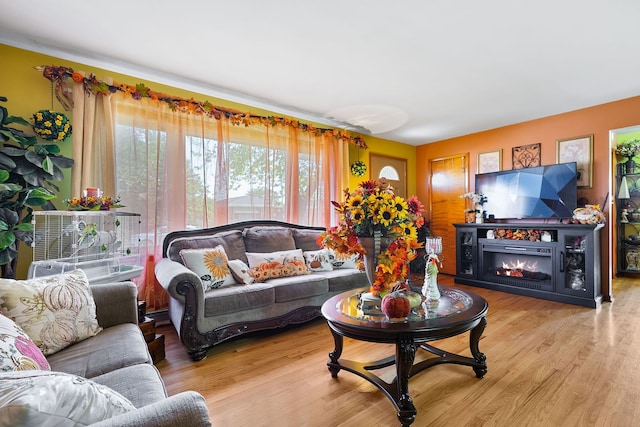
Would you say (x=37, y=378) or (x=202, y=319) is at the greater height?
(x=37, y=378)

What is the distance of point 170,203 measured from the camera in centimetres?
319

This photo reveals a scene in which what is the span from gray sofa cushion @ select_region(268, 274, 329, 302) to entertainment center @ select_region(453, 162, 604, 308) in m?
2.81

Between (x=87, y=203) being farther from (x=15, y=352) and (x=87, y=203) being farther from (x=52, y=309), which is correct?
(x=15, y=352)

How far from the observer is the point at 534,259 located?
415cm

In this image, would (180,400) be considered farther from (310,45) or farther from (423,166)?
(423,166)

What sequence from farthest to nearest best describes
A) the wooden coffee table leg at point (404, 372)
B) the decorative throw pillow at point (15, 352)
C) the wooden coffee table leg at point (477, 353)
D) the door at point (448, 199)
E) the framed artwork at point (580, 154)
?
the door at point (448, 199) → the framed artwork at point (580, 154) → the wooden coffee table leg at point (477, 353) → the wooden coffee table leg at point (404, 372) → the decorative throw pillow at point (15, 352)

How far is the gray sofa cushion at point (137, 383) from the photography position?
109cm

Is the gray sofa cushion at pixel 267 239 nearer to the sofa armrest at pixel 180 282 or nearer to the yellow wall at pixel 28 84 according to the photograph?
the sofa armrest at pixel 180 282

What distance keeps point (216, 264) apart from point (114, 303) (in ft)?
3.28

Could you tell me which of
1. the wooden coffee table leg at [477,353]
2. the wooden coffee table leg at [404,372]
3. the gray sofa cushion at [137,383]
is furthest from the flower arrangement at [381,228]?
the gray sofa cushion at [137,383]

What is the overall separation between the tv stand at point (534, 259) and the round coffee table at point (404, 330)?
2.48m

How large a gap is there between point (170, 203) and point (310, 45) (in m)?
2.10

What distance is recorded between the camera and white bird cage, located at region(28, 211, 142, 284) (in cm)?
221

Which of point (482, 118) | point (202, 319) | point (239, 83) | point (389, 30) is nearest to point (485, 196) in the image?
point (482, 118)
